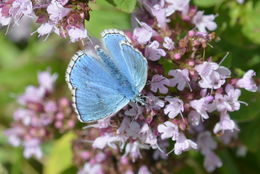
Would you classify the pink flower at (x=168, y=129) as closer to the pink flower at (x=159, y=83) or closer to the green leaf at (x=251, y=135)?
the pink flower at (x=159, y=83)

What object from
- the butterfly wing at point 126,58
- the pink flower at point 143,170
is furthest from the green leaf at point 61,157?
the butterfly wing at point 126,58

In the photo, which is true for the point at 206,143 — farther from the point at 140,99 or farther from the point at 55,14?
the point at 55,14

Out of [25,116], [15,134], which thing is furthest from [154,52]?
[15,134]

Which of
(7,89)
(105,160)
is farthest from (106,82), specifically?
(7,89)

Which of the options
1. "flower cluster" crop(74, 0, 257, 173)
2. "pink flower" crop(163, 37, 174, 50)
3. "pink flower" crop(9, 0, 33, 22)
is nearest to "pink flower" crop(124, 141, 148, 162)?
"flower cluster" crop(74, 0, 257, 173)

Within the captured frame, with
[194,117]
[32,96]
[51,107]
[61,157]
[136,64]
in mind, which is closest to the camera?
[136,64]
